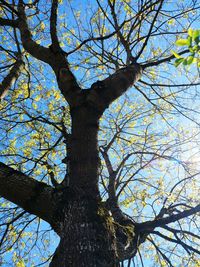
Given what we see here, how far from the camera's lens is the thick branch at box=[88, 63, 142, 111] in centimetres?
322

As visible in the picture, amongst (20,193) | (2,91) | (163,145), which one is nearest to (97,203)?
(20,193)

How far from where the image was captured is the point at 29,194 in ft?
8.87

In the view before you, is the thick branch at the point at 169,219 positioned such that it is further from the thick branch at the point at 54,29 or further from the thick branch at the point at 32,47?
the thick branch at the point at 54,29

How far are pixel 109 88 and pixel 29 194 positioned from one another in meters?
1.36

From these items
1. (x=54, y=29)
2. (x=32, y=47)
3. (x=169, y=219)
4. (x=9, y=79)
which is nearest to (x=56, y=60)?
(x=32, y=47)

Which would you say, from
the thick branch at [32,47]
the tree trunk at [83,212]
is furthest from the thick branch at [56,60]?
the tree trunk at [83,212]

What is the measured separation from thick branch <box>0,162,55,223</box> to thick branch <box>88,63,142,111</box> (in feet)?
3.27

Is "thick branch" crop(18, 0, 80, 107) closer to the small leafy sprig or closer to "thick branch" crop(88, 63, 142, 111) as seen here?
"thick branch" crop(88, 63, 142, 111)

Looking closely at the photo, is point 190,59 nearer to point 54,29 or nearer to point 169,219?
point 169,219

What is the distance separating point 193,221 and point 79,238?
305cm

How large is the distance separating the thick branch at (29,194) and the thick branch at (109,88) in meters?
1.00

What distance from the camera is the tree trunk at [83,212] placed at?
2182mm

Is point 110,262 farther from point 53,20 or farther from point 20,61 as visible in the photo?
point 20,61

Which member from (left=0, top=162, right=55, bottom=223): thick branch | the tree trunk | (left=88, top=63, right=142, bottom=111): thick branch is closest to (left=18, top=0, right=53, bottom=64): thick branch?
(left=88, top=63, right=142, bottom=111): thick branch
